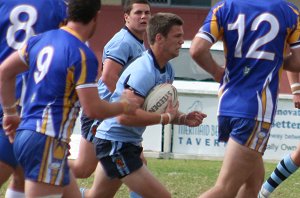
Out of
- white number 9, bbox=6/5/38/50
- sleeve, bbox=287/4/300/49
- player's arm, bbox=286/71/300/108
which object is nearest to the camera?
white number 9, bbox=6/5/38/50

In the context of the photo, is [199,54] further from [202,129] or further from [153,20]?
[202,129]

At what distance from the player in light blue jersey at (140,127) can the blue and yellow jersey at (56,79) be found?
41.4 inches

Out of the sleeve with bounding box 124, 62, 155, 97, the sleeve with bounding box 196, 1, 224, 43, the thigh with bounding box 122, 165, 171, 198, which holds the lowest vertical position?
the thigh with bounding box 122, 165, 171, 198

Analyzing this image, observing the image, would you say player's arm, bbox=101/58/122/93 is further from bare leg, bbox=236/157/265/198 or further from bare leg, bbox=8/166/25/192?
bare leg, bbox=8/166/25/192

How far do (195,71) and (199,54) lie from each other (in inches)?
412

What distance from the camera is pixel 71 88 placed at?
6195mm

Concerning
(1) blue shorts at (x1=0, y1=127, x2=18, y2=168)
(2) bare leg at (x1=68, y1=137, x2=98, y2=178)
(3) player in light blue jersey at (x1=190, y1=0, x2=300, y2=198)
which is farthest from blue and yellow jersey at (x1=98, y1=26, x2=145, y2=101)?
(1) blue shorts at (x1=0, y1=127, x2=18, y2=168)

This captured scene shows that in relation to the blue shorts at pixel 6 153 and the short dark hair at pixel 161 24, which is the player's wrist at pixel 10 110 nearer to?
the blue shorts at pixel 6 153

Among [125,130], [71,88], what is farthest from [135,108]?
[125,130]

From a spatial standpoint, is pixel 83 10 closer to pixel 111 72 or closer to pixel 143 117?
pixel 143 117

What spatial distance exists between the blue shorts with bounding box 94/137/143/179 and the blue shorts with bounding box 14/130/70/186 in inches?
49.8

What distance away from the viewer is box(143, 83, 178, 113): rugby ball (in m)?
7.20

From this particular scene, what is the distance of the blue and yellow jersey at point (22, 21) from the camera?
7.12m

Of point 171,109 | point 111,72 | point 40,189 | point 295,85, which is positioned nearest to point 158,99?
point 171,109
